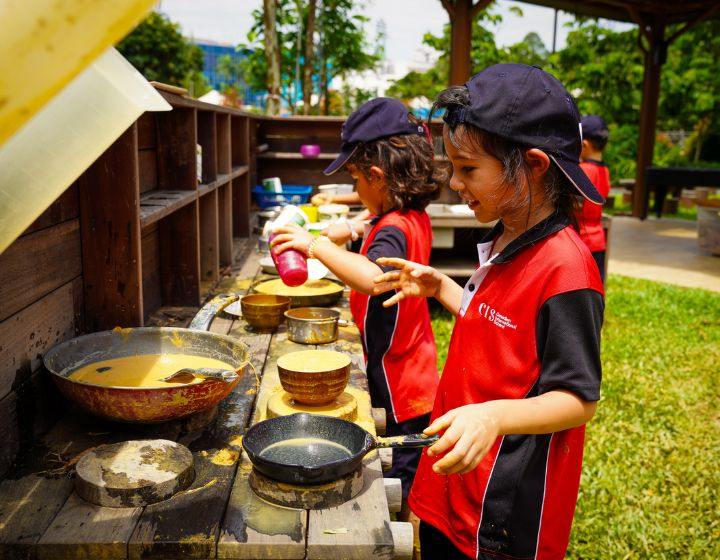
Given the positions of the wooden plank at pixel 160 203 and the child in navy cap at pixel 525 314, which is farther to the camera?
the wooden plank at pixel 160 203

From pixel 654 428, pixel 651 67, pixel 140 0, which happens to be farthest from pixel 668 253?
pixel 140 0

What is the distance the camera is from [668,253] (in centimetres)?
1095

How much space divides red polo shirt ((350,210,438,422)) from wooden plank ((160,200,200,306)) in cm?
101

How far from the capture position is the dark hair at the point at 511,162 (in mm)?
1686

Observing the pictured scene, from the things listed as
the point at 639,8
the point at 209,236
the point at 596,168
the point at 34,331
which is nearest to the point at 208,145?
the point at 209,236

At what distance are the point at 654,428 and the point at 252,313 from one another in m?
2.77

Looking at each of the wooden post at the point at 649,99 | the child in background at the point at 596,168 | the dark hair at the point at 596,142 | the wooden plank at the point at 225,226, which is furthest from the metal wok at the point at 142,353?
the wooden post at the point at 649,99

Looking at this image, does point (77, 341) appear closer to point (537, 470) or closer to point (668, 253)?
point (537, 470)

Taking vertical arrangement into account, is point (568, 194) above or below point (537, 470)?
above

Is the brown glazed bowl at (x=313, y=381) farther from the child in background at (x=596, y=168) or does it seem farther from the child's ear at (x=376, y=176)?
the child in background at (x=596, y=168)

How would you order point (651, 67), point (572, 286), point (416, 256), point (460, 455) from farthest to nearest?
point (651, 67)
point (416, 256)
point (572, 286)
point (460, 455)

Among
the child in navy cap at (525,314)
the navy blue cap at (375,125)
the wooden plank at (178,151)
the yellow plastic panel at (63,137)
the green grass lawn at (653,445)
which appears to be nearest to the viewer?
the yellow plastic panel at (63,137)

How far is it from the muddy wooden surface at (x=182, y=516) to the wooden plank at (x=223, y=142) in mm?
3019

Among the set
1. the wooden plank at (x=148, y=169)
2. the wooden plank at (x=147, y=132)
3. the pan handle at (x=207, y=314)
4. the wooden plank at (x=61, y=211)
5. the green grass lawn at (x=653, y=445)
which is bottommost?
the green grass lawn at (x=653, y=445)
